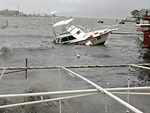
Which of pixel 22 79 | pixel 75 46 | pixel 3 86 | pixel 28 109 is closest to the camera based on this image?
pixel 28 109

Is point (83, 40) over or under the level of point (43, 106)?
over

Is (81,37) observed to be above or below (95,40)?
above

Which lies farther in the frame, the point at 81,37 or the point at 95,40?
the point at 81,37

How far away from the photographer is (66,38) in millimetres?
35250

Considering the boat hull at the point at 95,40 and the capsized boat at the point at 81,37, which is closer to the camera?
the capsized boat at the point at 81,37

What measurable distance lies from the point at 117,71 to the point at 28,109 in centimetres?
1056

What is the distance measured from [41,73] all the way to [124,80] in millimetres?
7024

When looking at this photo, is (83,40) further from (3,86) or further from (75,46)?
(3,86)

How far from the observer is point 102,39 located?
34.1 meters

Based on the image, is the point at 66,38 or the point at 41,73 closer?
the point at 41,73

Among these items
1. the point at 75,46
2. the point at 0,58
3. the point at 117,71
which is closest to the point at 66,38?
the point at 75,46

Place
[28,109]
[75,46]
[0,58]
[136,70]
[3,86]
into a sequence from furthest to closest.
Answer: [75,46] → [0,58] → [136,70] → [3,86] → [28,109]

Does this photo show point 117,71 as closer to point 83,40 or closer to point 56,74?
point 56,74

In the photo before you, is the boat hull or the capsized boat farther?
the boat hull
